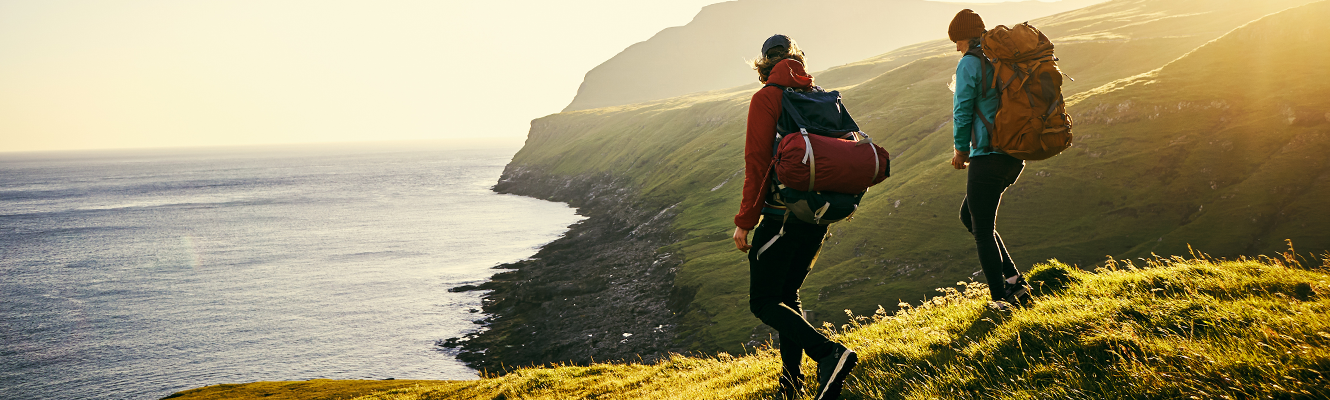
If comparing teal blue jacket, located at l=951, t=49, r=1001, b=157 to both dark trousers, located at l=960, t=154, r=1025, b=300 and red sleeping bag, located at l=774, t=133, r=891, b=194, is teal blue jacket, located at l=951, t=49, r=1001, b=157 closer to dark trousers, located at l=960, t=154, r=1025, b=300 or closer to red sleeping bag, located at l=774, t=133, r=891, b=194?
dark trousers, located at l=960, t=154, r=1025, b=300

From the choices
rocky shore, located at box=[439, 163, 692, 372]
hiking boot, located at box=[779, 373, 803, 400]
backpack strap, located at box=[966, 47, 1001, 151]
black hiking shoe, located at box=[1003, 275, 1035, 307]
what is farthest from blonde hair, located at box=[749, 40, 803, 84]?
rocky shore, located at box=[439, 163, 692, 372]

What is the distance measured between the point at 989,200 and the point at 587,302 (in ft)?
129

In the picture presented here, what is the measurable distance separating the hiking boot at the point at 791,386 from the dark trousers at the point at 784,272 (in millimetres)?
571

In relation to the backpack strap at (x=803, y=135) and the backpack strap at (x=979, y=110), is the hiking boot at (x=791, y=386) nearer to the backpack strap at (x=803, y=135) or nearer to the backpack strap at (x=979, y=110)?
the backpack strap at (x=803, y=135)

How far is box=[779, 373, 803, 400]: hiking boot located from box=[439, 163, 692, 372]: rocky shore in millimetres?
25289

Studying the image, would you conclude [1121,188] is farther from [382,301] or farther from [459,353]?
[382,301]

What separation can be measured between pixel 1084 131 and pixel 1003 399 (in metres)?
33.2

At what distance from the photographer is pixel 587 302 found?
44.0 m

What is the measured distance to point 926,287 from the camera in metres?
27.0

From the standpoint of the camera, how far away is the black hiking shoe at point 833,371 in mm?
4934

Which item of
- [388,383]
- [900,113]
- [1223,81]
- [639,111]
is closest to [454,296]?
[388,383]

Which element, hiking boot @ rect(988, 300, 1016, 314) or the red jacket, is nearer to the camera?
the red jacket

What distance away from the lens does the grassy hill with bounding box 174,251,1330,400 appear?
3654 millimetres

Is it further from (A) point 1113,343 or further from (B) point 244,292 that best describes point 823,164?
(B) point 244,292
